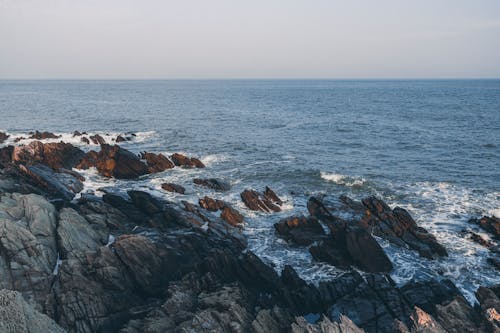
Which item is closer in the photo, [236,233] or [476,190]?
[236,233]

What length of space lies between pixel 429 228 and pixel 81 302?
28800 millimetres

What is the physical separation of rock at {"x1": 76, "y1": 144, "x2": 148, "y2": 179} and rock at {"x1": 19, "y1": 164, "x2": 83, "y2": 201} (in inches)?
222

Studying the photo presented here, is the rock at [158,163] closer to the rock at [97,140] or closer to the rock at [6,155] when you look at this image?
the rock at [6,155]

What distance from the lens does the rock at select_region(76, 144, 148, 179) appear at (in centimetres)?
4569

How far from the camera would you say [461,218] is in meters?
34.7

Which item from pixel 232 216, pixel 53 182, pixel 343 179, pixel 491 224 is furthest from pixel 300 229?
pixel 53 182

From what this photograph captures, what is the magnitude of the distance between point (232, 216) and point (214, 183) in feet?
32.7

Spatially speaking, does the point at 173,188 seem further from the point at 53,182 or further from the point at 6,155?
the point at 6,155

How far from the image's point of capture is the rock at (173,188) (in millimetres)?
40191

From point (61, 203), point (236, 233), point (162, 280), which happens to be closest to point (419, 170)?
point (236, 233)

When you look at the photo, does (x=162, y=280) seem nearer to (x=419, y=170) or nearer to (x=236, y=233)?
(x=236, y=233)

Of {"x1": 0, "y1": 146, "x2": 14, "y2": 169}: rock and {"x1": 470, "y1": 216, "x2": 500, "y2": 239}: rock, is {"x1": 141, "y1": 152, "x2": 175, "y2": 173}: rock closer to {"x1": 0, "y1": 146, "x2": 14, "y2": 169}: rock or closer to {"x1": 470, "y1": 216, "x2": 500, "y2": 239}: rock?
{"x1": 0, "y1": 146, "x2": 14, "y2": 169}: rock

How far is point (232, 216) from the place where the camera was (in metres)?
33.5

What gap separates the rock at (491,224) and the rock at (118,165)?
37909 mm
